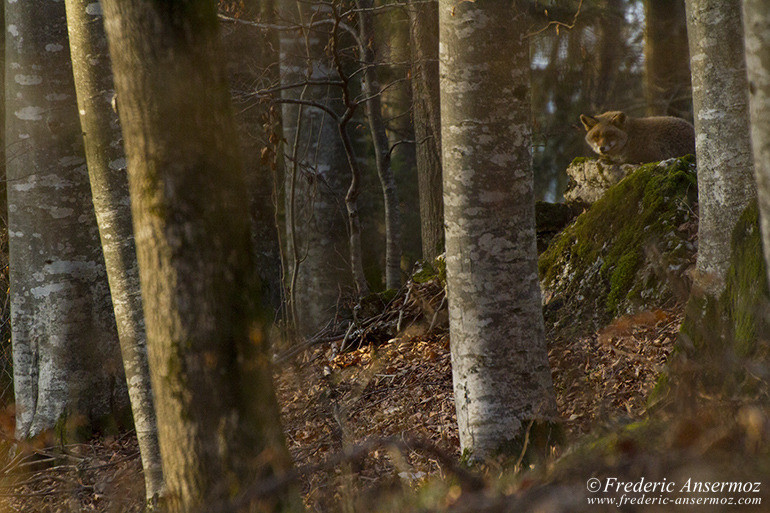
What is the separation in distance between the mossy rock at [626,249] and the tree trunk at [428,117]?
2.18m

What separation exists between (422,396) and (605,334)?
1840 mm

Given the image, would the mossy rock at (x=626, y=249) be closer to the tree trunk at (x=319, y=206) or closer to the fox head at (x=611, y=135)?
the fox head at (x=611, y=135)

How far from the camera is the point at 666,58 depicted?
14.0m

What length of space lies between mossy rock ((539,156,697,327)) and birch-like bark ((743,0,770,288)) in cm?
403

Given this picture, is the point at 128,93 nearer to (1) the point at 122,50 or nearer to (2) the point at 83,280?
(1) the point at 122,50

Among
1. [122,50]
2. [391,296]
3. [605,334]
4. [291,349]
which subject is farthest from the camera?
[391,296]

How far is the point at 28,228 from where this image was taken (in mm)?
6656

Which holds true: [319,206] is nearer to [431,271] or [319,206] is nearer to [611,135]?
[431,271]

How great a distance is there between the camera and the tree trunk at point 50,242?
21.6 ft

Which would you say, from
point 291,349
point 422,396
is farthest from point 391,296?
point 422,396

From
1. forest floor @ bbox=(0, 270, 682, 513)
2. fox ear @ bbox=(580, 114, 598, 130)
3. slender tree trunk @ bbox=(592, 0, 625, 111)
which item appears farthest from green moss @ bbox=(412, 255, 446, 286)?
slender tree trunk @ bbox=(592, 0, 625, 111)

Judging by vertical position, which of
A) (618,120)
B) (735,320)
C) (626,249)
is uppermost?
(618,120)

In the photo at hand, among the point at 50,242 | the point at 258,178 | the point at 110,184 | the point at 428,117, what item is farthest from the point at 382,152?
the point at 110,184

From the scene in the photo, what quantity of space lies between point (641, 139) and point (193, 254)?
653cm
